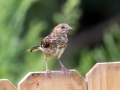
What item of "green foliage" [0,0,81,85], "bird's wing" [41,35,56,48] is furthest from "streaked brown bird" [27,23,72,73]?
"green foliage" [0,0,81,85]

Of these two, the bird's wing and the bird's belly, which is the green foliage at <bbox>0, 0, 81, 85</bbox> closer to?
the bird's wing

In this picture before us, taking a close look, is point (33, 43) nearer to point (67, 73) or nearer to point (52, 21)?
point (67, 73)

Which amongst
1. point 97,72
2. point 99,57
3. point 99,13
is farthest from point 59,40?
point 99,13

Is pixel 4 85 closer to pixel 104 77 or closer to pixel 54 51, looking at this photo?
pixel 104 77

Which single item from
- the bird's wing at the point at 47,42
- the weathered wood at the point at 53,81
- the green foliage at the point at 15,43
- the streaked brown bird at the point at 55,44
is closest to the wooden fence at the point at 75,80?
the weathered wood at the point at 53,81

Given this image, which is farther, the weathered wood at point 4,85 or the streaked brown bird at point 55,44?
the streaked brown bird at point 55,44

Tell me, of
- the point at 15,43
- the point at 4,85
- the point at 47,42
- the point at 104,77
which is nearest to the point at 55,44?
the point at 47,42

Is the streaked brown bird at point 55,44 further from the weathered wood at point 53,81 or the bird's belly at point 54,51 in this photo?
the weathered wood at point 53,81

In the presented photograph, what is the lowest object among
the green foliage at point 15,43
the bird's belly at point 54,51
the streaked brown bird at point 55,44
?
the bird's belly at point 54,51
